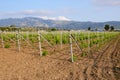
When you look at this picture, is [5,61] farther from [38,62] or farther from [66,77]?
[66,77]

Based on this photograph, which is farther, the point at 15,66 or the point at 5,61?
the point at 5,61

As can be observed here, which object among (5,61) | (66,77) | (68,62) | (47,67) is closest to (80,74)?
(66,77)

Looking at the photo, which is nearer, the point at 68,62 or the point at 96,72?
the point at 96,72

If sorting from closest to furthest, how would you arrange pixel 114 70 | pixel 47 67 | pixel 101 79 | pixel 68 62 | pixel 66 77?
pixel 101 79
pixel 66 77
pixel 114 70
pixel 47 67
pixel 68 62

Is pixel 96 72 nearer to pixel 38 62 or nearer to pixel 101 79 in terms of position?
pixel 101 79

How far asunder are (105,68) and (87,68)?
0.79 metres

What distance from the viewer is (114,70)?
530 inches

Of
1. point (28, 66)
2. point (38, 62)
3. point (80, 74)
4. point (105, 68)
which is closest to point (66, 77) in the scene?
point (80, 74)

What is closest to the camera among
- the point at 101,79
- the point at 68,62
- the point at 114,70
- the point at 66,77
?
the point at 101,79

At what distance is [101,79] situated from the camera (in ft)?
37.6

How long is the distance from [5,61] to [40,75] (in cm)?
436

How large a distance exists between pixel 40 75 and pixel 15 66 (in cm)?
270

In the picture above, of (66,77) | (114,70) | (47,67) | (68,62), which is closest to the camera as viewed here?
(66,77)

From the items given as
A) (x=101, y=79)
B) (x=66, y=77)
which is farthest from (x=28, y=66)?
(x=101, y=79)
